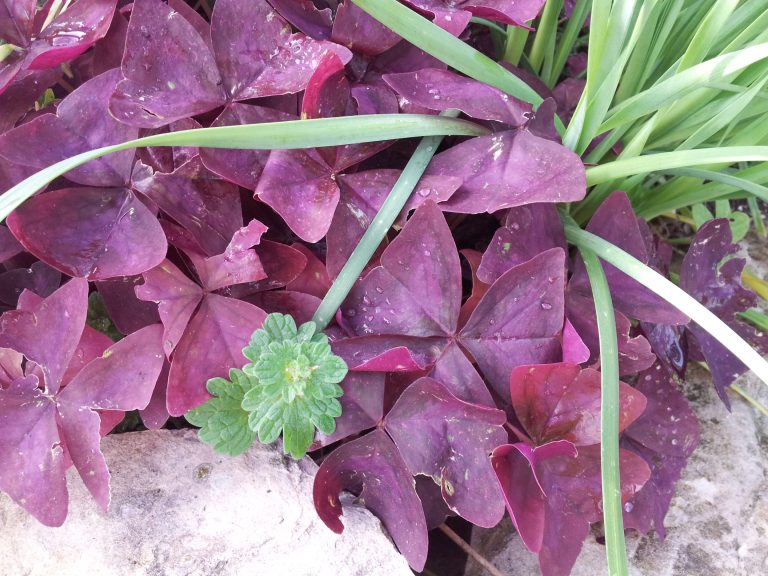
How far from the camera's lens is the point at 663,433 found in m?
0.99

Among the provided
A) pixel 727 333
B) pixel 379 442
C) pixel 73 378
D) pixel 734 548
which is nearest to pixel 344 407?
pixel 379 442

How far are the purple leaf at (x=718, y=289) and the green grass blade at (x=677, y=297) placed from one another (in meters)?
0.22

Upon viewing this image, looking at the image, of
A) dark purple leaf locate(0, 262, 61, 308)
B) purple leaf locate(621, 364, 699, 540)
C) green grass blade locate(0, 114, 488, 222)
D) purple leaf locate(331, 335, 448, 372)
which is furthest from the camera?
purple leaf locate(621, 364, 699, 540)

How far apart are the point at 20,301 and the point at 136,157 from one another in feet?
0.74

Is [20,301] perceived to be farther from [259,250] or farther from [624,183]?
[624,183]

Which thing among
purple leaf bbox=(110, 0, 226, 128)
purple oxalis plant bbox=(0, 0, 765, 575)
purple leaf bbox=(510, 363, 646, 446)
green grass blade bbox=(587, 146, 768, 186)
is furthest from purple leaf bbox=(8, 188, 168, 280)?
green grass blade bbox=(587, 146, 768, 186)

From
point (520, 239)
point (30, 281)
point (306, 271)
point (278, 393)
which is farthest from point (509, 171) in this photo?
point (30, 281)

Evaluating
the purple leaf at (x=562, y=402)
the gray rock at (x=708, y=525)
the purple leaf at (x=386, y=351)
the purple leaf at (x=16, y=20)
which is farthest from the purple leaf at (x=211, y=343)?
the gray rock at (x=708, y=525)

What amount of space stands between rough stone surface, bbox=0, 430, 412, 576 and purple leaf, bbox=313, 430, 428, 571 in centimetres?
3

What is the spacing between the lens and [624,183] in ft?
3.28

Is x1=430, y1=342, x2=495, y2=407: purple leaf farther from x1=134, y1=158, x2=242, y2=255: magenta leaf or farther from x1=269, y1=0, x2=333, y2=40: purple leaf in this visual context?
x1=269, y1=0, x2=333, y2=40: purple leaf

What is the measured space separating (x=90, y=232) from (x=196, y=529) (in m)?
0.38

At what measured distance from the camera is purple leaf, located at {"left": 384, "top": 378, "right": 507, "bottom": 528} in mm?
780

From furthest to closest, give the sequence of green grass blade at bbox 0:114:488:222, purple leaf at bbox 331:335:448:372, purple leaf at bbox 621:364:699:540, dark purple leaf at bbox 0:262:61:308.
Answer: purple leaf at bbox 621:364:699:540
dark purple leaf at bbox 0:262:61:308
purple leaf at bbox 331:335:448:372
green grass blade at bbox 0:114:488:222
